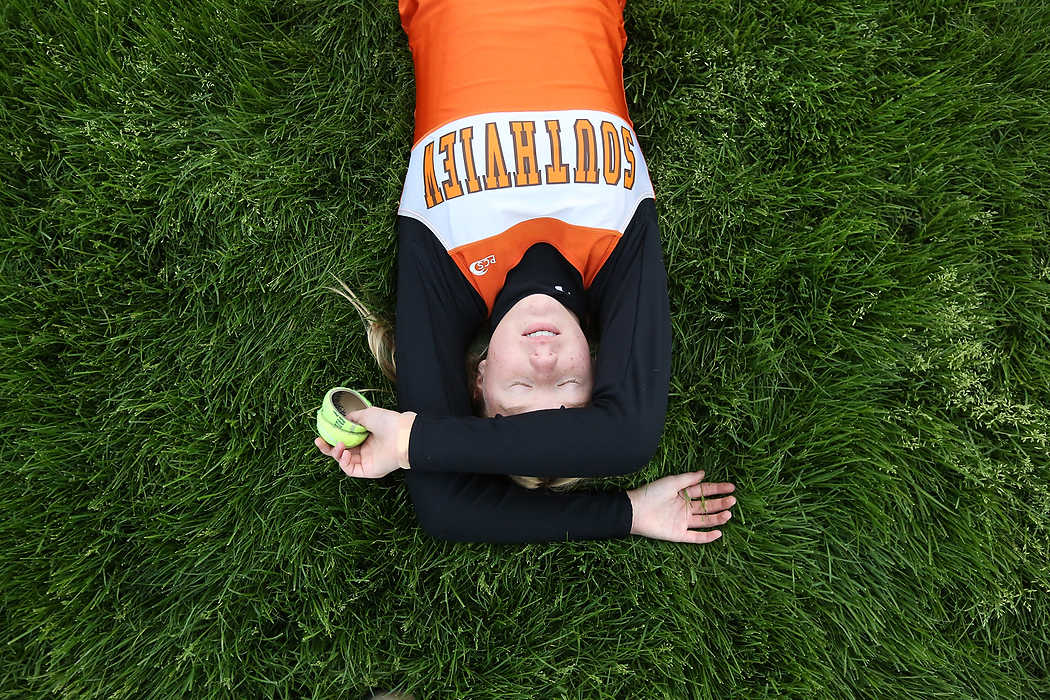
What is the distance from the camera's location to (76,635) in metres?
2.16

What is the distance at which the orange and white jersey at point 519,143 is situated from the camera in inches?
80.1

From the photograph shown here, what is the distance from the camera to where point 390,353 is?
226cm

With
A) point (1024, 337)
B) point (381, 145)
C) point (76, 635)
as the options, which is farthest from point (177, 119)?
point (1024, 337)

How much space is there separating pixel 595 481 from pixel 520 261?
0.91m

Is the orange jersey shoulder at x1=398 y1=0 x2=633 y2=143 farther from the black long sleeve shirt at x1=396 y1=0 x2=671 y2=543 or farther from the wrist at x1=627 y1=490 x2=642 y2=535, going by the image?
the wrist at x1=627 y1=490 x2=642 y2=535

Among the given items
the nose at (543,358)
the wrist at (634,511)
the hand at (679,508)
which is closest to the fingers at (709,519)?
the hand at (679,508)

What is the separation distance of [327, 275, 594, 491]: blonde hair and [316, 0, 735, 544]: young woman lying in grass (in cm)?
1

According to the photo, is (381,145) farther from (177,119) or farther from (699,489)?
(699,489)

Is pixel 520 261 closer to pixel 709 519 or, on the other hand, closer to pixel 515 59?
pixel 515 59

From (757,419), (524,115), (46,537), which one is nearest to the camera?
(524,115)

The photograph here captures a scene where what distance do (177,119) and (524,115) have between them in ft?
4.73

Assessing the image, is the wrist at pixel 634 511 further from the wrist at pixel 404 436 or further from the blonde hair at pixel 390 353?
the wrist at pixel 404 436

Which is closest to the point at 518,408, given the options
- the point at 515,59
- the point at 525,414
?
the point at 525,414

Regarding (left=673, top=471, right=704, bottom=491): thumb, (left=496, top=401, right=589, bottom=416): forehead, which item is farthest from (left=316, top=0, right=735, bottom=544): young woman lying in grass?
(left=673, top=471, right=704, bottom=491): thumb
